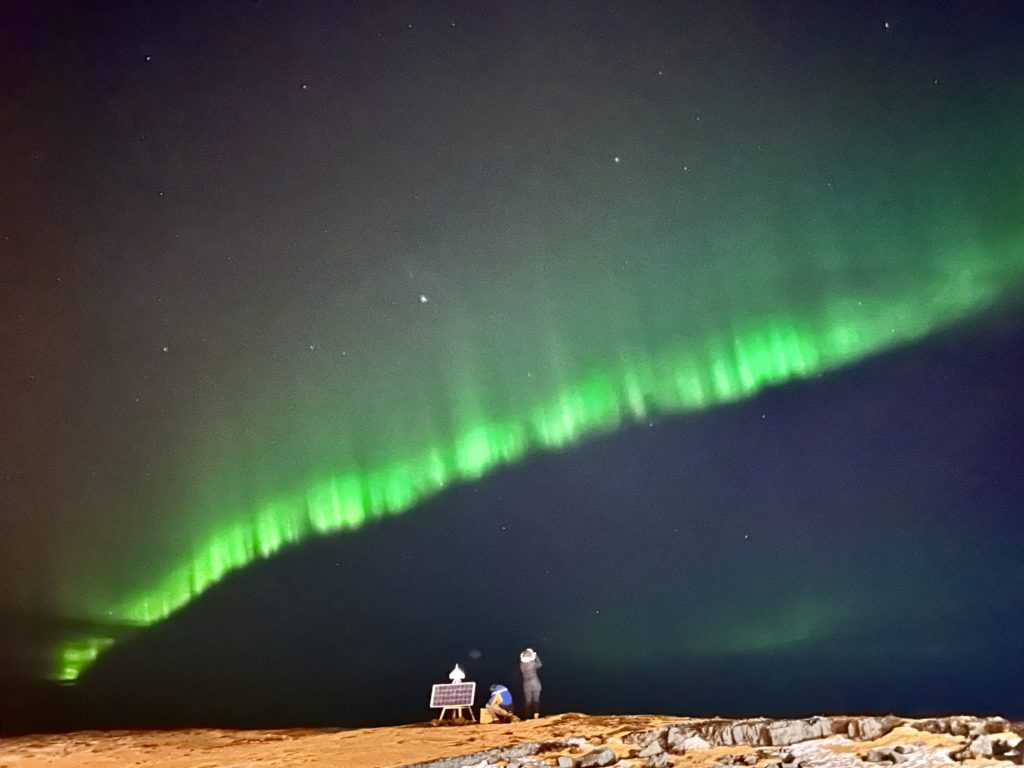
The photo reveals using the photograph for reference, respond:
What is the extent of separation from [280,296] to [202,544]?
Result: 203 centimetres

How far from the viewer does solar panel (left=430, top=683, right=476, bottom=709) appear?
5.68 meters

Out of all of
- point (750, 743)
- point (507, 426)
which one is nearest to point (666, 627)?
point (750, 743)

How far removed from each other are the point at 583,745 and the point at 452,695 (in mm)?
1467

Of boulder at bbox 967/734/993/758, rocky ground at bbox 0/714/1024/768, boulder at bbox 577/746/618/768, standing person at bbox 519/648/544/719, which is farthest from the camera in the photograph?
standing person at bbox 519/648/544/719

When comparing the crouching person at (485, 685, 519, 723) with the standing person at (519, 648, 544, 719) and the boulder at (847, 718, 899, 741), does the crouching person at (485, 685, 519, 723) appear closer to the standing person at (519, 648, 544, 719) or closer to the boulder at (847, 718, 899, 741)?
the standing person at (519, 648, 544, 719)

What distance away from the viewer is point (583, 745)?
4.52m

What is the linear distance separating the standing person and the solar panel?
364mm

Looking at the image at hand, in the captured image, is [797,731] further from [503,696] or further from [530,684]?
[503,696]

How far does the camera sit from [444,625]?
19.7 feet

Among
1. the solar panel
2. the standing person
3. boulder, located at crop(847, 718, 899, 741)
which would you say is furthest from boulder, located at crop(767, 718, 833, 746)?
the solar panel

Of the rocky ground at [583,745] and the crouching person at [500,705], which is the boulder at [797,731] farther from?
the crouching person at [500,705]

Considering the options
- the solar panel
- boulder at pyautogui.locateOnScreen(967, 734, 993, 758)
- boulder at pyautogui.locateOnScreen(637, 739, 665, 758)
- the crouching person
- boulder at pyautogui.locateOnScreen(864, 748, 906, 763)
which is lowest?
boulder at pyautogui.locateOnScreen(967, 734, 993, 758)

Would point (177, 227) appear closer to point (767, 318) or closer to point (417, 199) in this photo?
point (417, 199)

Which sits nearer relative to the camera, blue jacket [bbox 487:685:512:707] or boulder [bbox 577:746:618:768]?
boulder [bbox 577:746:618:768]
